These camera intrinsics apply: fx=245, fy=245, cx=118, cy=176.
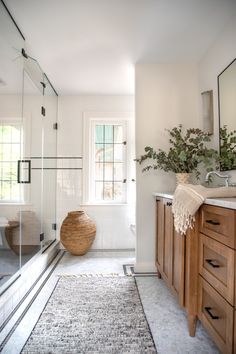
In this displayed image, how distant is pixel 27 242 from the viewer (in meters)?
2.45

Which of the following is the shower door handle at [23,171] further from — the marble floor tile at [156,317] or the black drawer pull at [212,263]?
the black drawer pull at [212,263]

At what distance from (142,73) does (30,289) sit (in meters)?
2.38

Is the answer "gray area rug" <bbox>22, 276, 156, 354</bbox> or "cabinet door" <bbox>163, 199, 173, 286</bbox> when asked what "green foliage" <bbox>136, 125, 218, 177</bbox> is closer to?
"cabinet door" <bbox>163, 199, 173, 286</bbox>

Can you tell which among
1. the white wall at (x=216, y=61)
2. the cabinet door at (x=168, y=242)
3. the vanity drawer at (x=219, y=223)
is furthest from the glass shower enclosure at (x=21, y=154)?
the white wall at (x=216, y=61)

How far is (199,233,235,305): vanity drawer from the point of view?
1.06 m

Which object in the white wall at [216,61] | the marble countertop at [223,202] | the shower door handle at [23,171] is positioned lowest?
the marble countertop at [223,202]

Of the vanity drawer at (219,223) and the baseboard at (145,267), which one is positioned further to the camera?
the baseboard at (145,267)

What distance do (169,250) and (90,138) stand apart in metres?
2.09

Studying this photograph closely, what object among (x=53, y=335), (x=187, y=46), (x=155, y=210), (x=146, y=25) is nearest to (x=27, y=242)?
(x=53, y=335)

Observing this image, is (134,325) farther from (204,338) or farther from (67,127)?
(67,127)

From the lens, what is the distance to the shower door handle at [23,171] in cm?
237

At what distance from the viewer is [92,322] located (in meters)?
1.62

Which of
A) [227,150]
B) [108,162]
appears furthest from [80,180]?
[227,150]

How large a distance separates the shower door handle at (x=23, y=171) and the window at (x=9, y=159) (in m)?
0.04
